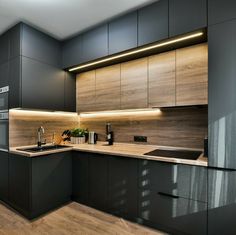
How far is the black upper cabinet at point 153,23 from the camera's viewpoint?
175cm

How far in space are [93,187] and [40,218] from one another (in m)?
0.73

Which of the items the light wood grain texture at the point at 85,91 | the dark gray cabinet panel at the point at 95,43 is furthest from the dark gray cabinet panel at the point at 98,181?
the dark gray cabinet panel at the point at 95,43

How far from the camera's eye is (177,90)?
1.97 meters

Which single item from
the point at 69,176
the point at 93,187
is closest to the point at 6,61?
the point at 69,176

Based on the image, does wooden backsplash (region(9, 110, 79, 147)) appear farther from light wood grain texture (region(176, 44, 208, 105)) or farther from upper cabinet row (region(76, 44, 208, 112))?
light wood grain texture (region(176, 44, 208, 105))

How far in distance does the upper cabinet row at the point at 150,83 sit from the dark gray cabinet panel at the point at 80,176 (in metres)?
0.84

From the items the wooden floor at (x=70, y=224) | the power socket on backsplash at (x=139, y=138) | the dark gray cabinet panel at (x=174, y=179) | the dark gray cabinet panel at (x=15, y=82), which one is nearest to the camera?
the dark gray cabinet panel at (x=174, y=179)

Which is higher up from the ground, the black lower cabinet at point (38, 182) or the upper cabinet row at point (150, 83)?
the upper cabinet row at point (150, 83)

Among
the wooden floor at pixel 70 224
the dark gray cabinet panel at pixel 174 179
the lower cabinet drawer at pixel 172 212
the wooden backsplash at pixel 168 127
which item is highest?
the wooden backsplash at pixel 168 127

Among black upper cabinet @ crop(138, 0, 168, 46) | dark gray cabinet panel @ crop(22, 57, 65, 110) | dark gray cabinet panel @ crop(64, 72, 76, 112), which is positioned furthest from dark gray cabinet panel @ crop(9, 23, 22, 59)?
black upper cabinet @ crop(138, 0, 168, 46)

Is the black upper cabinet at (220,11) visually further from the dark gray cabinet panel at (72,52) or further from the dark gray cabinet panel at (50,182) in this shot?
the dark gray cabinet panel at (50,182)

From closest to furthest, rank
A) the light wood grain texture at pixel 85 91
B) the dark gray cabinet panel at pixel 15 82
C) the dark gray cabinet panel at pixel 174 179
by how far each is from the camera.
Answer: the dark gray cabinet panel at pixel 174 179 → the dark gray cabinet panel at pixel 15 82 → the light wood grain texture at pixel 85 91

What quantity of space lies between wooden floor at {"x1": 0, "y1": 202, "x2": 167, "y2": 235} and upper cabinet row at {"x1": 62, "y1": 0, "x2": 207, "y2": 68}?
7.00ft

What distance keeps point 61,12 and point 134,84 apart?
4.28 ft
